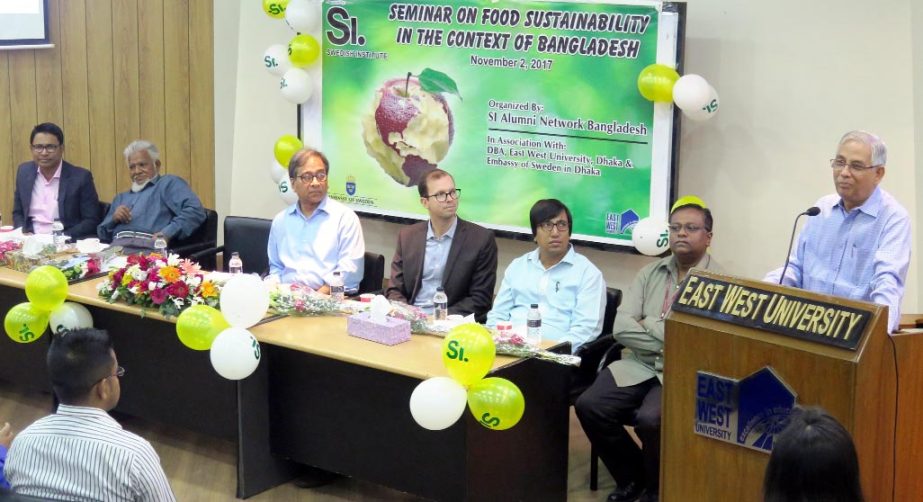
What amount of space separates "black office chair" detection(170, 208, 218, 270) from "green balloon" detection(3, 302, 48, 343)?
150 centimetres

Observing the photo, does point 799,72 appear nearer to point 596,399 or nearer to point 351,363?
point 596,399

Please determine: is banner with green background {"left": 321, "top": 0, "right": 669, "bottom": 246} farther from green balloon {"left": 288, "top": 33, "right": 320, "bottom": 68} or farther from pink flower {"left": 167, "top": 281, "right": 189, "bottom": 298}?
pink flower {"left": 167, "top": 281, "right": 189, "bottom": 298}

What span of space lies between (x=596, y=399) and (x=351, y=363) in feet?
3.14

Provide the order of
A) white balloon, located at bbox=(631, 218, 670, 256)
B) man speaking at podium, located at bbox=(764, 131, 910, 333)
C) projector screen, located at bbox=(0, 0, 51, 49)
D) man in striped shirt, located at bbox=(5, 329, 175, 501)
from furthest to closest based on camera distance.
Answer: projector screen, located at bbox=(0, 0, 51, 49)
white balloon, located at bbox=(631, 218, 670, 256)
man speaking at podium, located at bbox=(764, 131, 910, 333)
man in striped shirt, located at bbox=(5, 329, 175, 501)

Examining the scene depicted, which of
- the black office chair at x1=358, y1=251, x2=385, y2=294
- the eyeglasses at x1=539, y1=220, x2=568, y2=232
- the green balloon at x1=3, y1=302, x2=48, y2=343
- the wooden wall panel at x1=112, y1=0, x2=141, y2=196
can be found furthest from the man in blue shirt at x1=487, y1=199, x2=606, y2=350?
the wooden wall panel at x1=112, y1=0, x2=141, y2=196

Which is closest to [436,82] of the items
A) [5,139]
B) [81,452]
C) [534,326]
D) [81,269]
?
[81,269]

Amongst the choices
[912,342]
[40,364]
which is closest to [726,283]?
[912,342]

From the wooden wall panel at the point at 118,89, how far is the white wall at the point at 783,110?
3.29m

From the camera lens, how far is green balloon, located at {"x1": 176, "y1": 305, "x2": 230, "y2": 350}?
4215 mm

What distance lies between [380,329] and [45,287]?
1.44 metres

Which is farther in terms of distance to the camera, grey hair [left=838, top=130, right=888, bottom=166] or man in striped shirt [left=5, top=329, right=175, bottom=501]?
grey hair [left=838, top=130, right=888, bottom=166]

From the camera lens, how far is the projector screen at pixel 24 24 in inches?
286

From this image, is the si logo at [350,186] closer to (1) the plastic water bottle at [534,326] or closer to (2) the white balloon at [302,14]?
(2) the white balloon at [302,14]

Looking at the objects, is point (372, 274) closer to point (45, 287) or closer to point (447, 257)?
point (447, 257)
